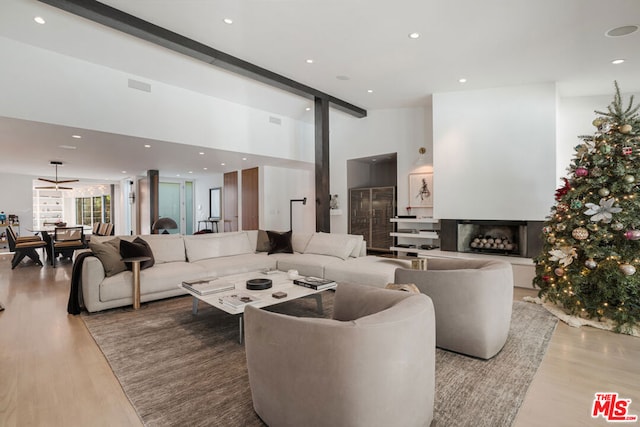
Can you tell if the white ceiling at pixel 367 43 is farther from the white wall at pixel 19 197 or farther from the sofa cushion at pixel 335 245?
the white wall at pixel 19 197

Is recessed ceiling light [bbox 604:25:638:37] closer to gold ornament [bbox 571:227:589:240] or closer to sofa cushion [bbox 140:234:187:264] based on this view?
gold ornament [bbox 571:227:589:240]

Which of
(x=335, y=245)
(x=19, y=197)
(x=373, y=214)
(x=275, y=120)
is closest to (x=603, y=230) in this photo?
(x=335, y=245)

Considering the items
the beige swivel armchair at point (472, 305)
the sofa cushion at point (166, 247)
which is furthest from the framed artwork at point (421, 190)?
the sofa cushion at point (166, 247)

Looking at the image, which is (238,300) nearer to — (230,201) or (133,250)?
(133,250)

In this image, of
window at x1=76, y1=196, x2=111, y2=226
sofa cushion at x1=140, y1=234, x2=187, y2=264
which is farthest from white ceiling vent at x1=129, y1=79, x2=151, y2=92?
window at x1=76, y1=196, x2=111, y2=226

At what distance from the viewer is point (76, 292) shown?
346 cm

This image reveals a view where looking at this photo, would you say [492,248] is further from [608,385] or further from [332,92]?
[332,92]

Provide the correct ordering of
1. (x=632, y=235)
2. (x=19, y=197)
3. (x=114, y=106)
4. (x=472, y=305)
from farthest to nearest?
(x=19, y=197)
(x=114, y=106)
(x=632, y=235)
(x=472, y=305)

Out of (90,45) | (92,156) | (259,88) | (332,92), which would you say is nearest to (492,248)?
(332,92)

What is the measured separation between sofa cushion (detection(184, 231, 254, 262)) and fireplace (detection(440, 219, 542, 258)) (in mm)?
3682

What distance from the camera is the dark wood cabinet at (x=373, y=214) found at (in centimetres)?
760

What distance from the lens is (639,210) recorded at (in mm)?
3008

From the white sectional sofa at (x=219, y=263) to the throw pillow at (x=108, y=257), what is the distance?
40 mm

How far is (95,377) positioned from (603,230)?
4695mm
